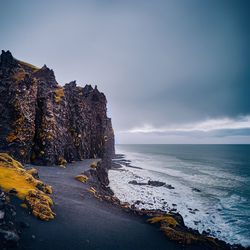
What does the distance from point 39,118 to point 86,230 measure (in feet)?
107

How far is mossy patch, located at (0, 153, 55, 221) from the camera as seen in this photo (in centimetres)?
1532

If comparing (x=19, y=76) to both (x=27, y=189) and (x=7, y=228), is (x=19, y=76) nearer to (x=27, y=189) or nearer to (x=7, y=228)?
(x=27, y=189)

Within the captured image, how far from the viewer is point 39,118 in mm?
41719

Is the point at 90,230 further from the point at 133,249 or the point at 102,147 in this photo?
the point at 102,147

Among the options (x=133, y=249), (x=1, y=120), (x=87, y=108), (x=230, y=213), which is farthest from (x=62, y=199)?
(x=87, y=108)

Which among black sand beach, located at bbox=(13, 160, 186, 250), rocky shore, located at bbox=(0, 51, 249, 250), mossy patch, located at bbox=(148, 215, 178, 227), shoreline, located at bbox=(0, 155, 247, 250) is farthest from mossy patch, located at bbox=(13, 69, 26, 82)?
mossy patch, located at bbox=(148, 215, 178, 227)

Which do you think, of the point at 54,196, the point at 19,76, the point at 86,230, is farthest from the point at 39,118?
the point at 86,230

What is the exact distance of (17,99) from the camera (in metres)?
35.2

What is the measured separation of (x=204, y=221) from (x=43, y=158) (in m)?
31.4

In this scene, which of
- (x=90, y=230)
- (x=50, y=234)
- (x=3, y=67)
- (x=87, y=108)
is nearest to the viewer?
(x=50, y=234)

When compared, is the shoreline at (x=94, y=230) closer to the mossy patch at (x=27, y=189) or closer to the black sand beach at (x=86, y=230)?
the black sand beach at (x=86, y=230)

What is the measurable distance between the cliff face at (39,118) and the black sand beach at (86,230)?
1781 centimetres

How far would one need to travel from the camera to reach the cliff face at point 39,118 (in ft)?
112

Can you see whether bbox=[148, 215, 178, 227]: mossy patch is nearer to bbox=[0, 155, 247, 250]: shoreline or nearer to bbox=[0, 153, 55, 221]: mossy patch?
bbox=[0, 155, 247, 250]: shoreline
